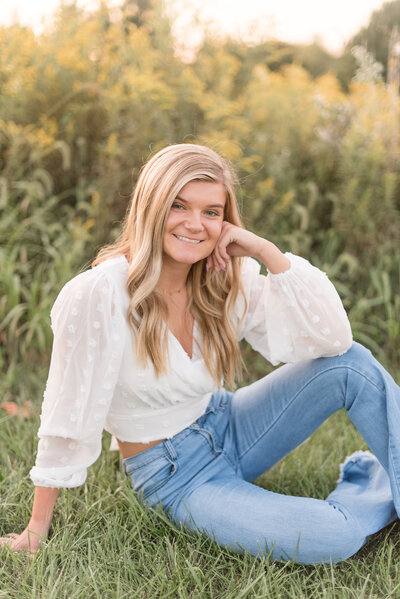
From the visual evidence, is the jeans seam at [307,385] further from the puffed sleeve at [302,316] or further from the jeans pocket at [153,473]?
the jeans pocket at [153,473]

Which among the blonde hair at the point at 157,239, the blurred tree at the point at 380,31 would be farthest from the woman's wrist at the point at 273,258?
the blurred tree at the point at 380,31

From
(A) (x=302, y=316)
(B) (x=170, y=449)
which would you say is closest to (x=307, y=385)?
(A) (x=302, y=316)

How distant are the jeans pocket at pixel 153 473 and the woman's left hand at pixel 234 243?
1.87ft

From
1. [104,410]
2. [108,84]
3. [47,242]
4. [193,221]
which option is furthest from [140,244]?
[108,84]

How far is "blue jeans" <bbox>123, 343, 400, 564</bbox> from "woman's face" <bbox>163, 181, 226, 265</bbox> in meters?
0.48

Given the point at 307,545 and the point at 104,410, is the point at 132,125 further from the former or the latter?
the point at 307,545

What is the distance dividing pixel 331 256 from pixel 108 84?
1658mm

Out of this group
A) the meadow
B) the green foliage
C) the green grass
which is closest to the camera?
the green grass

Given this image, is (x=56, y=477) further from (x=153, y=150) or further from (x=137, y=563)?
(x=153, y=150)

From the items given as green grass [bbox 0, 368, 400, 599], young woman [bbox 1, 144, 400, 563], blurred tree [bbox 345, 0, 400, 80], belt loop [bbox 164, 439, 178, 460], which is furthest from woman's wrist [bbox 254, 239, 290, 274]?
blurred tree [bbox 345, 0, 400, 80]

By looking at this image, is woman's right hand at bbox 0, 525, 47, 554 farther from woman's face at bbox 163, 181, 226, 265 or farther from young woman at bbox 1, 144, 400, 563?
woman's face at bbox 163, 181, 226, 265

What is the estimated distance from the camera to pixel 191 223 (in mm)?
1705

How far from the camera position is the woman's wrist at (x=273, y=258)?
182 centimetres

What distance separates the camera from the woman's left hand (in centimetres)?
182
